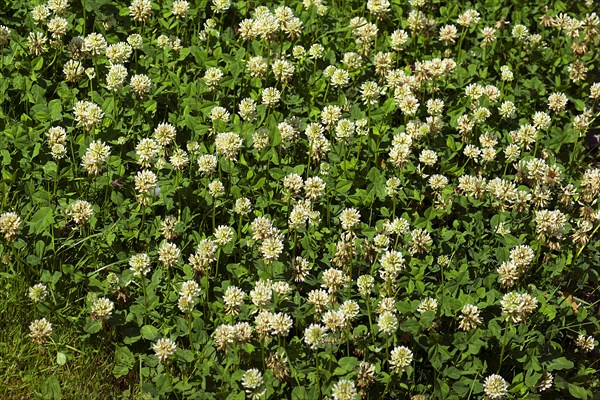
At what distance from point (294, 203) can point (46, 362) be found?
148cm

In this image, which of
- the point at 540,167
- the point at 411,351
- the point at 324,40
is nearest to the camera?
the point at 411,351

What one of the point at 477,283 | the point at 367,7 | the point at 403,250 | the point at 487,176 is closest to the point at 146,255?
the point at 403,250

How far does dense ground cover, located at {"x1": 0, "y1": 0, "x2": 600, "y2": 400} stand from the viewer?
14.5 ft

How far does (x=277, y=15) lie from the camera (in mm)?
5730

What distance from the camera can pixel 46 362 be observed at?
4480 millimetres

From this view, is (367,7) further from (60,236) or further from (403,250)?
(60,236)

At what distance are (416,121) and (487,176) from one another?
515mm

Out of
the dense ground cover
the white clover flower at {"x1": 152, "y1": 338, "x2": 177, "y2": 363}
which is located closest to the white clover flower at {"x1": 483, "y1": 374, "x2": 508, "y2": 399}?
the dense ground cover

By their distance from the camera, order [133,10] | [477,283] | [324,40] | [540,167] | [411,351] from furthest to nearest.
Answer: [324,40] < [133,10] < [540,167] < [477,283] < [411,351]

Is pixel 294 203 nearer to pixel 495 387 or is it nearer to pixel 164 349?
pixel 164 349

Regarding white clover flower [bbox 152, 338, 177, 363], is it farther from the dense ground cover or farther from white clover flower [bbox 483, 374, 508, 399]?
white clover flower [bbox 483, 374, 508, 399]

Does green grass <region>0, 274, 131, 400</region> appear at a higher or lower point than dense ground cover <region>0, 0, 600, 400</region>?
lower

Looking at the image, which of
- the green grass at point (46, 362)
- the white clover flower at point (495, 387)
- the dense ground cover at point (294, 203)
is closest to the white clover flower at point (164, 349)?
the dense ground cover at point (294, 203)

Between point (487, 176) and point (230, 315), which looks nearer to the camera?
point (230, 315)
